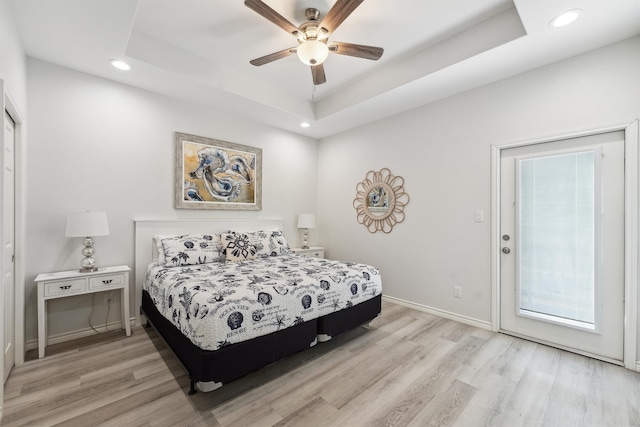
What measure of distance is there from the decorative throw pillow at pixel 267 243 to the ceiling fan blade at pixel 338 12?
97.2 inches

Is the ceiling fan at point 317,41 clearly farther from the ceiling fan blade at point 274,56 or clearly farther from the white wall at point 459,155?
the white wall at point 459,155

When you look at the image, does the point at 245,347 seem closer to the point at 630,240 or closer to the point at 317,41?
the point at 317,41

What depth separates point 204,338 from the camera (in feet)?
5.77

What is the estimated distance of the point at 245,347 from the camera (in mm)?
1893

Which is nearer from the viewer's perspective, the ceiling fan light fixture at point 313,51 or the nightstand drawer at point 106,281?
the ceiling fan light fixture at point 313,51

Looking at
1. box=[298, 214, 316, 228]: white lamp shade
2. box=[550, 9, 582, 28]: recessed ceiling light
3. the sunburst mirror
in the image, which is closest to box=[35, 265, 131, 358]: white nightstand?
box=[298, 214, 316, 228]: white lamp shade

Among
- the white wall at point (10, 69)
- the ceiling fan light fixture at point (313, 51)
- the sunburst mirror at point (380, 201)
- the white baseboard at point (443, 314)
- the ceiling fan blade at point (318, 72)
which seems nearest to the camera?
the white wall at point (10, 69)

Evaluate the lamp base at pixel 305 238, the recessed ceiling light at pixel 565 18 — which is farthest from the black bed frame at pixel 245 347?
the recessed ceiling light at pixel 565 18

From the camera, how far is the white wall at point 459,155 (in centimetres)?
244

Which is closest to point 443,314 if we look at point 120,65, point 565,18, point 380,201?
point 380,201

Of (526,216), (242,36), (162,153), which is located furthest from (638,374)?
(162,153)

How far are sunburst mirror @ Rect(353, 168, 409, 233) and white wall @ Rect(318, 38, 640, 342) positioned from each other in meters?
0.10

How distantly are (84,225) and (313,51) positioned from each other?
2604 millimetres

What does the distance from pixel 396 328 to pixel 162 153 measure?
340cm
